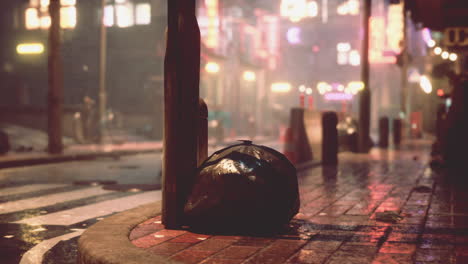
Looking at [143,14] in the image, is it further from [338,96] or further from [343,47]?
[343,47]

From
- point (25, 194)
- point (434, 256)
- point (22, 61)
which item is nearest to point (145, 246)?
point (434, 256)

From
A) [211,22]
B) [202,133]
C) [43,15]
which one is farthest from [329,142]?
[43,15]

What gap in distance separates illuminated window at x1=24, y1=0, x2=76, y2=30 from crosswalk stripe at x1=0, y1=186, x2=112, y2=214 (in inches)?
1169

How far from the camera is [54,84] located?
18.5 m

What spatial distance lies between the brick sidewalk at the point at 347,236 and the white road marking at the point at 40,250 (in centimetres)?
93

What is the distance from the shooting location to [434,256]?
4.37 meters

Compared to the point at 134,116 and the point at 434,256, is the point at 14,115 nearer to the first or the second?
the point at 134,116

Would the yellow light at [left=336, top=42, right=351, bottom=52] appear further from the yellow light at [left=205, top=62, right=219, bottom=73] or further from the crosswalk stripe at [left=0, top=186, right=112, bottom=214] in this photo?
the crosswalk stripe at [left=0, top=186, right=112, bottom=214]

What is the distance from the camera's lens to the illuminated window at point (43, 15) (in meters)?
37.9

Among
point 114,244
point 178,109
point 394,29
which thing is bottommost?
point 114,244

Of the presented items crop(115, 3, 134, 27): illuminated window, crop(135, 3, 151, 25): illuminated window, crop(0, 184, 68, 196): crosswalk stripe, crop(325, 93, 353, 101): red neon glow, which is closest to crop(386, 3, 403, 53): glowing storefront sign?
crop(325, 93, 353, 101): red neon glow

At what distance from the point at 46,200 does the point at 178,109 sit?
4.55 m

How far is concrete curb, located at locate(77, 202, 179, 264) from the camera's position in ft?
13.6

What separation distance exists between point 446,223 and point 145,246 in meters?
3.14
